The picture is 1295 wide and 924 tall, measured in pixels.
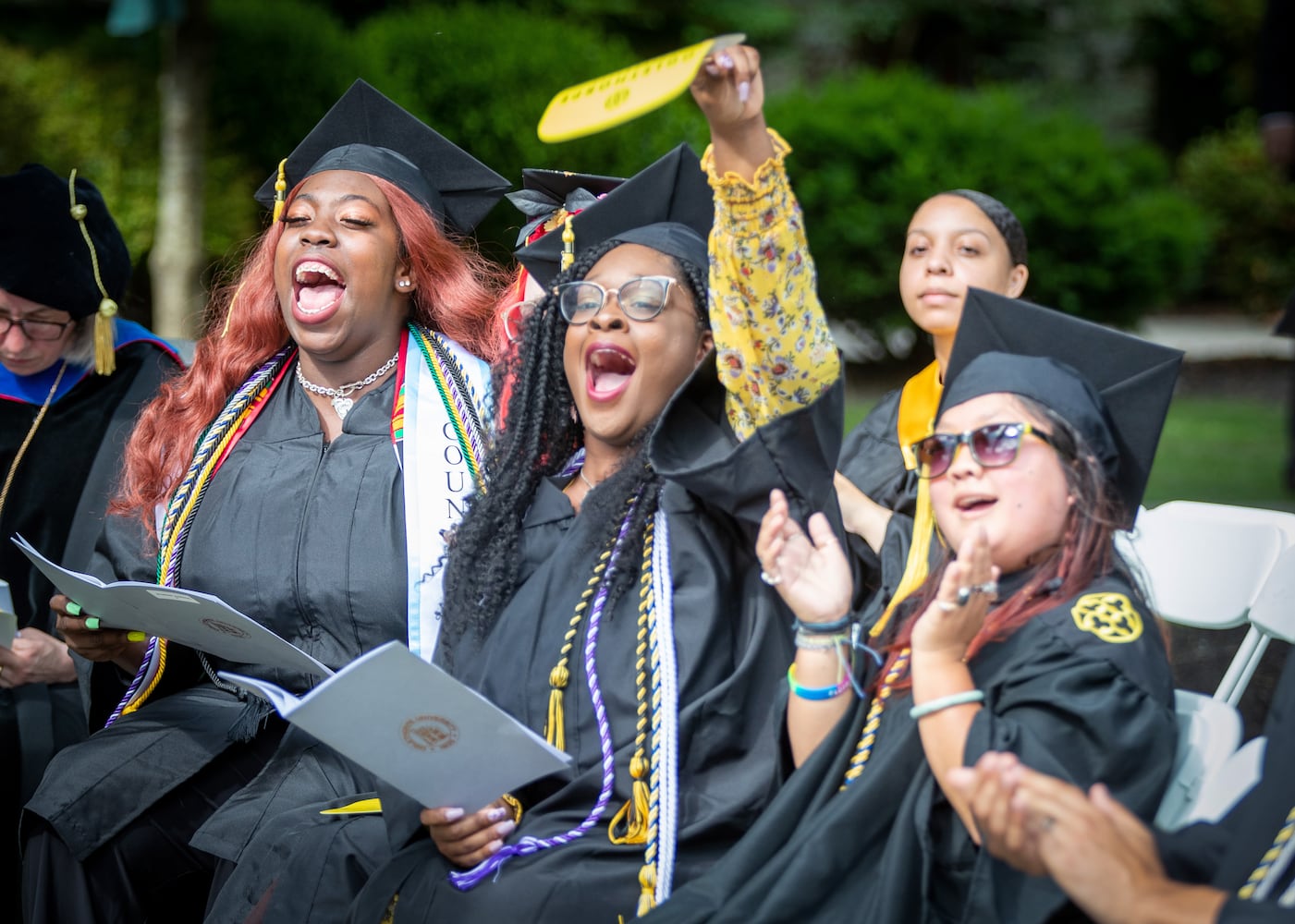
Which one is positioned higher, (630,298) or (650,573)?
(630,298)

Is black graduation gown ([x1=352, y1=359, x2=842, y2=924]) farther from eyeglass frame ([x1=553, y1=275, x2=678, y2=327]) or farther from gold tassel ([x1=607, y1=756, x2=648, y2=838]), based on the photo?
eyeglass frame ([x1=553, y1=275, x2=678, y2=327])

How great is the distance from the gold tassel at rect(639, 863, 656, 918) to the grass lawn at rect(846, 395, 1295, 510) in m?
6.15

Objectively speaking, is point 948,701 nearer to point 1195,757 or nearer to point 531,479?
point 1195,757

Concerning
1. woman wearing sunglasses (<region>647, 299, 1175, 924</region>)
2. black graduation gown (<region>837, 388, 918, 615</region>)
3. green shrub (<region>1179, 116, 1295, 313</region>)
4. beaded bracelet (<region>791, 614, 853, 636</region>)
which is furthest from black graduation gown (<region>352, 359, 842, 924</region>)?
green shrub (<region>1179, 116, 1295, 313</region>)

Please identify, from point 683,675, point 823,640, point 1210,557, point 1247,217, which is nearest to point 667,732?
point 683,675

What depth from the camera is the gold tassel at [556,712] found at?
2.73 m

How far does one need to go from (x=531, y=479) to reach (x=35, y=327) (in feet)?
6.00

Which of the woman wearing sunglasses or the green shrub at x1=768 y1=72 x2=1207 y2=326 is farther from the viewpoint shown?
the green shrub at x1=768 y1=72 x2=1207 y2=326

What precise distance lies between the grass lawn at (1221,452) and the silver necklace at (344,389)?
5.60 m

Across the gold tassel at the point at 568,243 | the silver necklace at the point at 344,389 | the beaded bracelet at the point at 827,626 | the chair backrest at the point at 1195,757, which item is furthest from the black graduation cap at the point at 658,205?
the chair backrest at the point at 1195,757

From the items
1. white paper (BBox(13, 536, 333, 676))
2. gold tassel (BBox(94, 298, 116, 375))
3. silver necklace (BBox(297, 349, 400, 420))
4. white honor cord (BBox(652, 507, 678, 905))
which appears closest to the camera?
white honor cord (BBox(652, 507, 678, 905))

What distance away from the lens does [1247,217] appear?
15.9 meters

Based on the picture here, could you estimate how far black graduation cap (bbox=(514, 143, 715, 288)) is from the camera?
9.95ft

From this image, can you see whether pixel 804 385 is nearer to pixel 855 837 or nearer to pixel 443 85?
pixel 855 837
